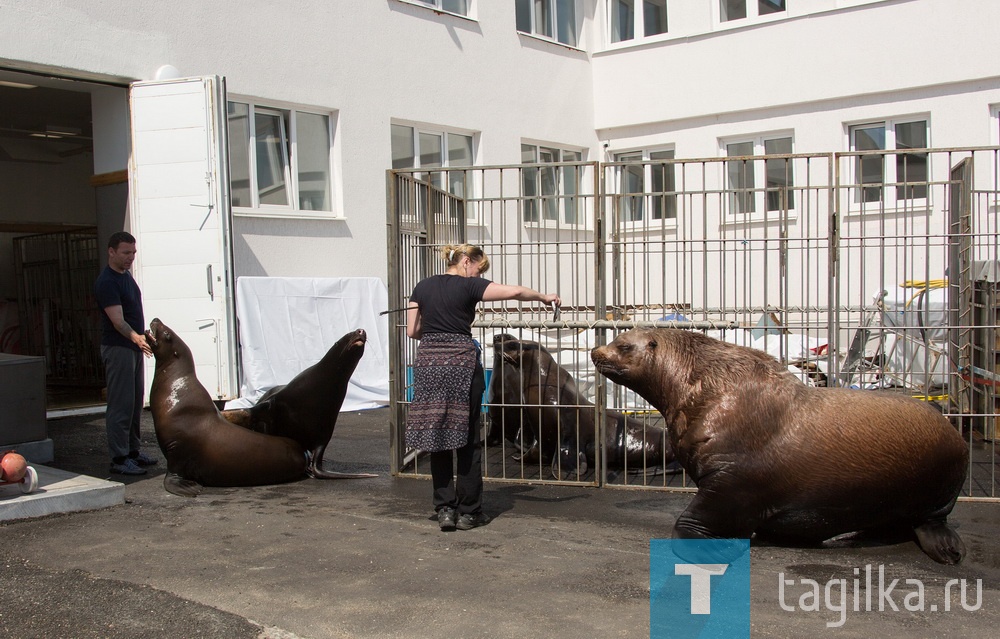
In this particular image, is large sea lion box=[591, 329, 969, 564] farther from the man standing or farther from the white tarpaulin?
the white tarpaulin

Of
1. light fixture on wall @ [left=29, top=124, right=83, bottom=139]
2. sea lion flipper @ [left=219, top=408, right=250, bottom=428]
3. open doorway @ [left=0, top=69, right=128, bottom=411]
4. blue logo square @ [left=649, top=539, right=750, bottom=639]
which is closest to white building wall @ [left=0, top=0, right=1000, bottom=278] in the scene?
open doorway @ [left=0, top=69, right=128, bottom=411]

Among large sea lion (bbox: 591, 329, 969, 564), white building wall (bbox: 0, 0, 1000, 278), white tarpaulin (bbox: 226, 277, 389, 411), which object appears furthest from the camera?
white tarpaulin (bbox: 226, 277, 389, 411)

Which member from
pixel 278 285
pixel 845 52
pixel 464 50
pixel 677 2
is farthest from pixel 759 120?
pixel 278 285

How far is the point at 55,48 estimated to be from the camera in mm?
9906

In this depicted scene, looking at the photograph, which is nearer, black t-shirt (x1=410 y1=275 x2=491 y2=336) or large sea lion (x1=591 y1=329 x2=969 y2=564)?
large sea lion (x1=591 y1=329 x2=969 y2=564)

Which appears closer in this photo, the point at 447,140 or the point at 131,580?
the point at 131,580

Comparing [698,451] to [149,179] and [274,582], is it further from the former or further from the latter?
[149,179]

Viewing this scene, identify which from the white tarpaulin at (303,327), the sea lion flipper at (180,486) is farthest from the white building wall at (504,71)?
the sea lion flipper at (180,486)

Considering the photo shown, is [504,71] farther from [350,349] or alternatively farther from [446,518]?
[446,518]

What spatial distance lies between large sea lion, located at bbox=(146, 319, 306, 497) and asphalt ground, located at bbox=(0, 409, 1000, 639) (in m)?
0.21

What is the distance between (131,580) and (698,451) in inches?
124

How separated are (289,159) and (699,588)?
960 centimetres

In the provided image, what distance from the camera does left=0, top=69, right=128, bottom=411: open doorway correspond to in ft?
37.1

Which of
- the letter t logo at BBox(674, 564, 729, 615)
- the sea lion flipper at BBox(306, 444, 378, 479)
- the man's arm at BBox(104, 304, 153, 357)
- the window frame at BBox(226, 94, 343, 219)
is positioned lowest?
the letter t logo at BBox(674, 564, 729, 615)
